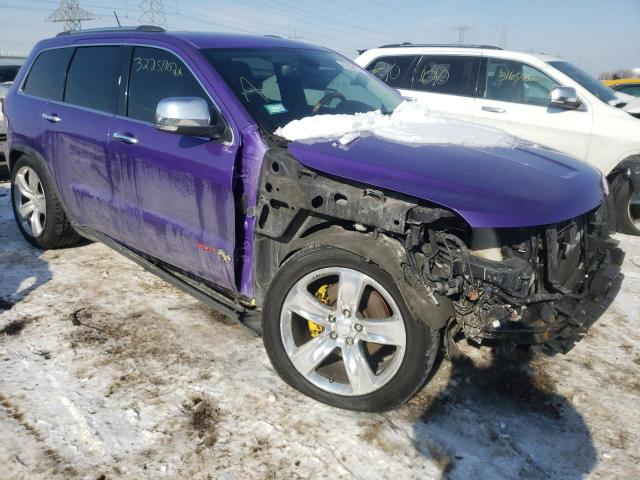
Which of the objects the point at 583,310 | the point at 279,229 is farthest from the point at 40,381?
the point at 583,310

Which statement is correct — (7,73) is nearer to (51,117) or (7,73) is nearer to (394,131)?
(51,117)

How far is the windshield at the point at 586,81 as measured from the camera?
20.1 feet

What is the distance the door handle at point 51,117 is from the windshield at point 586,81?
5.42 meters

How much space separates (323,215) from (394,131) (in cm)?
63

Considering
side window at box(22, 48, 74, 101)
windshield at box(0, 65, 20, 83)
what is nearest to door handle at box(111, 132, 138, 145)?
side window at box(22, 48, 74, 101)

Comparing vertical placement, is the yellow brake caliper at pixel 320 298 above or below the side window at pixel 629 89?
below

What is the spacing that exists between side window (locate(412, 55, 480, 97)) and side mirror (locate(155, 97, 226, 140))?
4.75m

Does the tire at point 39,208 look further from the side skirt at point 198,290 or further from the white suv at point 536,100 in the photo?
the white suv at point 536,100

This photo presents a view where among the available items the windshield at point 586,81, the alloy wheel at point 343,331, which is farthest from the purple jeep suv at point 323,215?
the windshield at point 586,81

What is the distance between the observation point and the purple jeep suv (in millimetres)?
2246

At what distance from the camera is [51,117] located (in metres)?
3.98

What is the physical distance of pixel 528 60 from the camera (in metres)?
6.24

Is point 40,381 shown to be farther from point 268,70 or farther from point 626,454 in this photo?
point 626,454

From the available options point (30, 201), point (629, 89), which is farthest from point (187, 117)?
point (629, 89)
